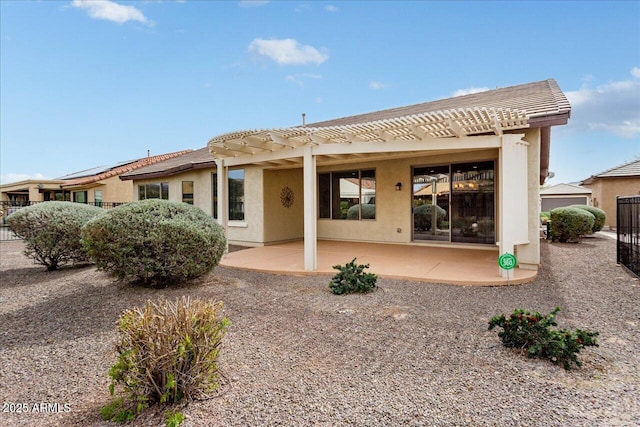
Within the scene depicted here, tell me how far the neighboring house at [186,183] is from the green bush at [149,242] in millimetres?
6621

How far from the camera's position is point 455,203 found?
33.4ft

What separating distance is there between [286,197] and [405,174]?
13.8ft

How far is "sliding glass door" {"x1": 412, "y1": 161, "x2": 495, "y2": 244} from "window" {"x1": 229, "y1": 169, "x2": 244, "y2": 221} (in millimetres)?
5891

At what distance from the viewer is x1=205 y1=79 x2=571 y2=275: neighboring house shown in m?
6.52

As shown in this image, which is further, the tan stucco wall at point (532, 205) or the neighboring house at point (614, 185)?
the neighboring house at point (614, 185)

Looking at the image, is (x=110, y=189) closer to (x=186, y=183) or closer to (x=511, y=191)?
(x=186, y=183)

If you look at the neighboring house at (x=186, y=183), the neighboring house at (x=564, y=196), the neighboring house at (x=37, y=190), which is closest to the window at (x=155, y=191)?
the neighboring house at (x=186, y=183)

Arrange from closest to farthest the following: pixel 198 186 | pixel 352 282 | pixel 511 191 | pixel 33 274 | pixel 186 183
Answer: pixel 352 282, pixel 511 191, pixel 33 274, pixel 198 186, pixel 186 183

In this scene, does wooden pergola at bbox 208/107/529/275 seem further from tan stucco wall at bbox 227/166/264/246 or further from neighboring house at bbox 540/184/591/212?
neighboring house at bbox 540/184/591/212

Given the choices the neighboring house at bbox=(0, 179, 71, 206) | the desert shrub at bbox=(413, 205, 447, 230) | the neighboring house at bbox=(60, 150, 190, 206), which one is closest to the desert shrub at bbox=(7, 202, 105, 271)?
the desert shrub at bbox=(413, 205, 447, 230)

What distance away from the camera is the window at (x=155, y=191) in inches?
601

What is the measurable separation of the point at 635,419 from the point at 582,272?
6272 millimetres

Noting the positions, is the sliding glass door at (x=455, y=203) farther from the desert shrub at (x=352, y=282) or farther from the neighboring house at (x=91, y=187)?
the neighboring house at (x=91, y=187)

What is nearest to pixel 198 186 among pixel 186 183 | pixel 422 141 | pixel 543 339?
pixel 186 183
